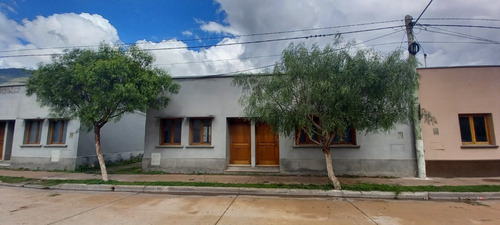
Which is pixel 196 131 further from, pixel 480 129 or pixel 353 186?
pixel 480 129

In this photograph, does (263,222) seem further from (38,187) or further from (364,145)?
(38,187)

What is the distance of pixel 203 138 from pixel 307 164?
4.63 meters

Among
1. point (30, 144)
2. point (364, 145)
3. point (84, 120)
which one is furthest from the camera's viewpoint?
point (30, 144)

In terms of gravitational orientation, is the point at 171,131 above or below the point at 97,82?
below

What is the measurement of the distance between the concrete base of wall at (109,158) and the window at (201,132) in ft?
19.2

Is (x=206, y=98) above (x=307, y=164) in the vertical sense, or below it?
above

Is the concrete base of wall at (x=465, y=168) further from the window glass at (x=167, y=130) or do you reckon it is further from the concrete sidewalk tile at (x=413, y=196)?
the window glass at (x=167, y=130)

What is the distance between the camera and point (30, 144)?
12.2 m

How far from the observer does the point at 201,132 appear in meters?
10.8

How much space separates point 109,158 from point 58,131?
9.12 ft

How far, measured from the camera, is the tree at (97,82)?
7930 millimetres

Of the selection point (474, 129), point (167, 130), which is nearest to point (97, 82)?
point (167, 130)

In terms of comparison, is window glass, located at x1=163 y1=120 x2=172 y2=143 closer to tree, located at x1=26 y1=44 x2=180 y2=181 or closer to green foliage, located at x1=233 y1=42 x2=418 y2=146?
tree, located at x1=26 y1=44 x2=180 y2=181

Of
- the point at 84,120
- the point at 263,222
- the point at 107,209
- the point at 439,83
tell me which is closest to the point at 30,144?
the point at 84,120
